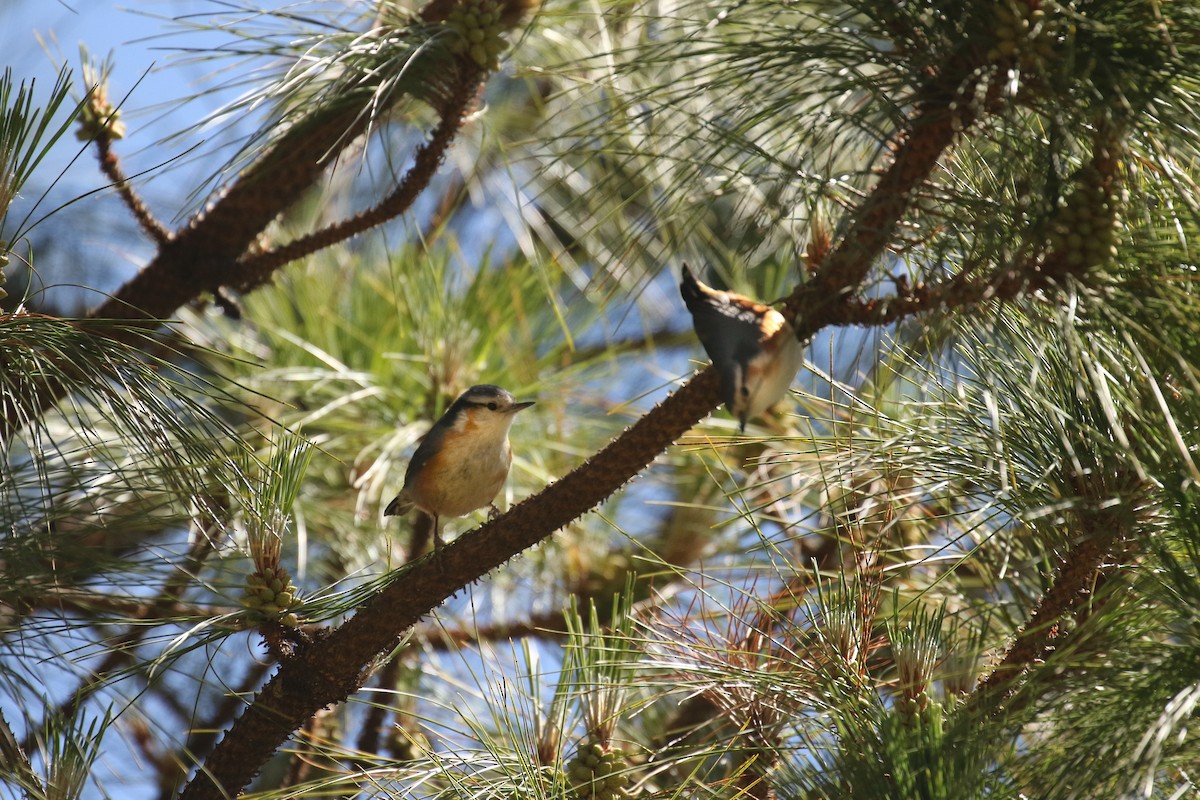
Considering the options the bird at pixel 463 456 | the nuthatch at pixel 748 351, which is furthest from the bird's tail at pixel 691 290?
the bird at pixel 463 456

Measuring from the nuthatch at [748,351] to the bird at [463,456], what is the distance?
39.2 inches

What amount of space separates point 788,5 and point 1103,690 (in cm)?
85

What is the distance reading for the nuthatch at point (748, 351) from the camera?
3.79ft

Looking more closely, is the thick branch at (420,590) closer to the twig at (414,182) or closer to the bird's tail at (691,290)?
the bird's tail at (691,290)

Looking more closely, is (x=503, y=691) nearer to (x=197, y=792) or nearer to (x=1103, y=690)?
(x=197, y=792)

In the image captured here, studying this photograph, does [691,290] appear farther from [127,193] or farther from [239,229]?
[127,193]

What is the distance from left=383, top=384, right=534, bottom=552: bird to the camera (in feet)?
7.21

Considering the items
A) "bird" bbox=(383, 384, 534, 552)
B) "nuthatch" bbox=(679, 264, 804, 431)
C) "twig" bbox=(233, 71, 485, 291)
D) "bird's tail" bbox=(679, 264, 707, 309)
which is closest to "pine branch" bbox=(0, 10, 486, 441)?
"twig" bbox=(233, 71, 485, 291)

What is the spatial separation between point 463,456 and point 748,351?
3.70 ft

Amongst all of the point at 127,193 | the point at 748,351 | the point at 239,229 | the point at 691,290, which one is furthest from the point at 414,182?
the point at 748,351

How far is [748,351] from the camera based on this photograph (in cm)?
118

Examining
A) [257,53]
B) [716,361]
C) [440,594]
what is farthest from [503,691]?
[257,53]

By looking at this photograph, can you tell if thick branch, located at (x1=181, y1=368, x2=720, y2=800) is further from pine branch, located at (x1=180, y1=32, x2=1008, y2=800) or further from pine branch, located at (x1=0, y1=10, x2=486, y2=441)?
pine branch, located at (x1=0, y1=10, x2=486, y2=441)

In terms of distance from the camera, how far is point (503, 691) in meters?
1.54
